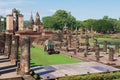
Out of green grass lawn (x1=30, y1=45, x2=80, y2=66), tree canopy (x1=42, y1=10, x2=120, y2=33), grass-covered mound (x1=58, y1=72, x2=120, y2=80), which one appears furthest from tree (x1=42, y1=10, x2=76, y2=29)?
grass-covered mound (x1=58, y1=72, x2=120, y2=80)

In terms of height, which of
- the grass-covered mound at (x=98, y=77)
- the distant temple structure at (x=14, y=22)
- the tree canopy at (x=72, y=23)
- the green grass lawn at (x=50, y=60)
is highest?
the tree canopy at (x=72, y=23)

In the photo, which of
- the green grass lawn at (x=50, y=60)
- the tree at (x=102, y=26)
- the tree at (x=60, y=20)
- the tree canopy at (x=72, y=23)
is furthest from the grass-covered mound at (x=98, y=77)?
the tree at (x=60, y=20)

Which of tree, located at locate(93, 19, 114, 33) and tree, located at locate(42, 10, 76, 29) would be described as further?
tree, located at locate(42, 10, 76, 29)

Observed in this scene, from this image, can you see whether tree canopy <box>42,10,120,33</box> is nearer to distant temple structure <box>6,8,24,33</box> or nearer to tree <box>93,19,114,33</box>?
tree <box>93,19,114,33</box>

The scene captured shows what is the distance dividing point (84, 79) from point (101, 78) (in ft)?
4.49

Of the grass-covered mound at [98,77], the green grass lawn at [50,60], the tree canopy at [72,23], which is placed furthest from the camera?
the tree canopy at [72,23]

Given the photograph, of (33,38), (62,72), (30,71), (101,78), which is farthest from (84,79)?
(33,38)

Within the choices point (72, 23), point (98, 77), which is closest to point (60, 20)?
point (72, 23)

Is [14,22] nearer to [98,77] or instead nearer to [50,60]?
[50,60]

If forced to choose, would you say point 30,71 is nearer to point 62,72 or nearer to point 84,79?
point 62,72

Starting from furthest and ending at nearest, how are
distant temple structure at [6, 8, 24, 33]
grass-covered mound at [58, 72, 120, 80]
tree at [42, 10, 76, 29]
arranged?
1. tree at [42, 10, 76, 29]
2. distant temple structure at [6, 8, 24, 33]
3. grass-covered mound at [58, 72, 120, 80]

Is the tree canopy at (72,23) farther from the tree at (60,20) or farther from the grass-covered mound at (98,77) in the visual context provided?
the grass-covered mound at (98,77)

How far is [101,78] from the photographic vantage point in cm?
1766

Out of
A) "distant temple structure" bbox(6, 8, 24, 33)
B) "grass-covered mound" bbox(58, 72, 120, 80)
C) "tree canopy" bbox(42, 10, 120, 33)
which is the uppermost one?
"tree canopy" bbox(42, 10, 120, 33)
